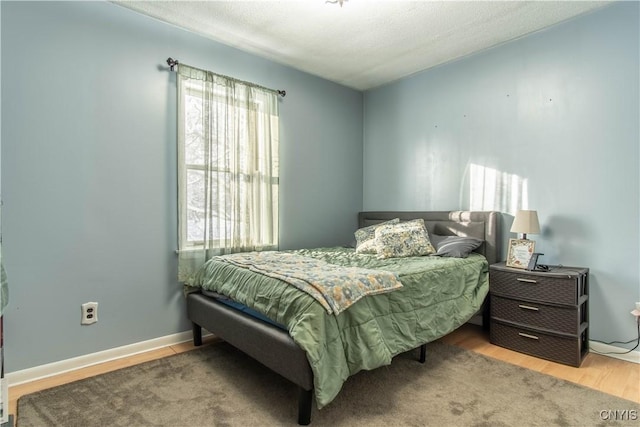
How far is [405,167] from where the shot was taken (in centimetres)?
374

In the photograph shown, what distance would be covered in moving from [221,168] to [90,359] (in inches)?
64.0

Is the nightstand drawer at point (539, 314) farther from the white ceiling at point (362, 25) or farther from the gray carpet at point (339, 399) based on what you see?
the white ceiling at point (362, 25)

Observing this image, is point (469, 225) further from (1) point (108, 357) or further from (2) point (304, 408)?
(1) point (108, 357)

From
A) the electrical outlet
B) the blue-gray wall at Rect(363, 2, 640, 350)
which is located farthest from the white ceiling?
the electrical outlet

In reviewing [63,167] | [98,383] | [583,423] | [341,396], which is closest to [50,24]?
[63,167]

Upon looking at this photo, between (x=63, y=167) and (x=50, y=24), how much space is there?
2.96ft

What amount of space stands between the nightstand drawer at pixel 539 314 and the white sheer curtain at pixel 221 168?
1.99 metres

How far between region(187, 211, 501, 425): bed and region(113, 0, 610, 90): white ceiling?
60.7 inches

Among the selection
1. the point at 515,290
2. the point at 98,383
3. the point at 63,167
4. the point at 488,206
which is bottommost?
the point at 98,383

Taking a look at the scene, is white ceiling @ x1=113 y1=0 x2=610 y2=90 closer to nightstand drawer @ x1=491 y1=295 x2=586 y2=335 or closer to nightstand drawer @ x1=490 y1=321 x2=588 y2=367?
nightstand drawer @ x1=491 y1=295 x2=586 y2=335

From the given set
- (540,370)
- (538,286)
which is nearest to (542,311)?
(538,286)

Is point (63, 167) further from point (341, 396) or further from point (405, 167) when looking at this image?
point (405, 167)

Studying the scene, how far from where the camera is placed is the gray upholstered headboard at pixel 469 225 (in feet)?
9.66

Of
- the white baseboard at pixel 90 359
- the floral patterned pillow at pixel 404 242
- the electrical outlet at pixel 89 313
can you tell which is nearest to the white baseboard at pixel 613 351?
the floral patterned pillow at pixel 404 242
